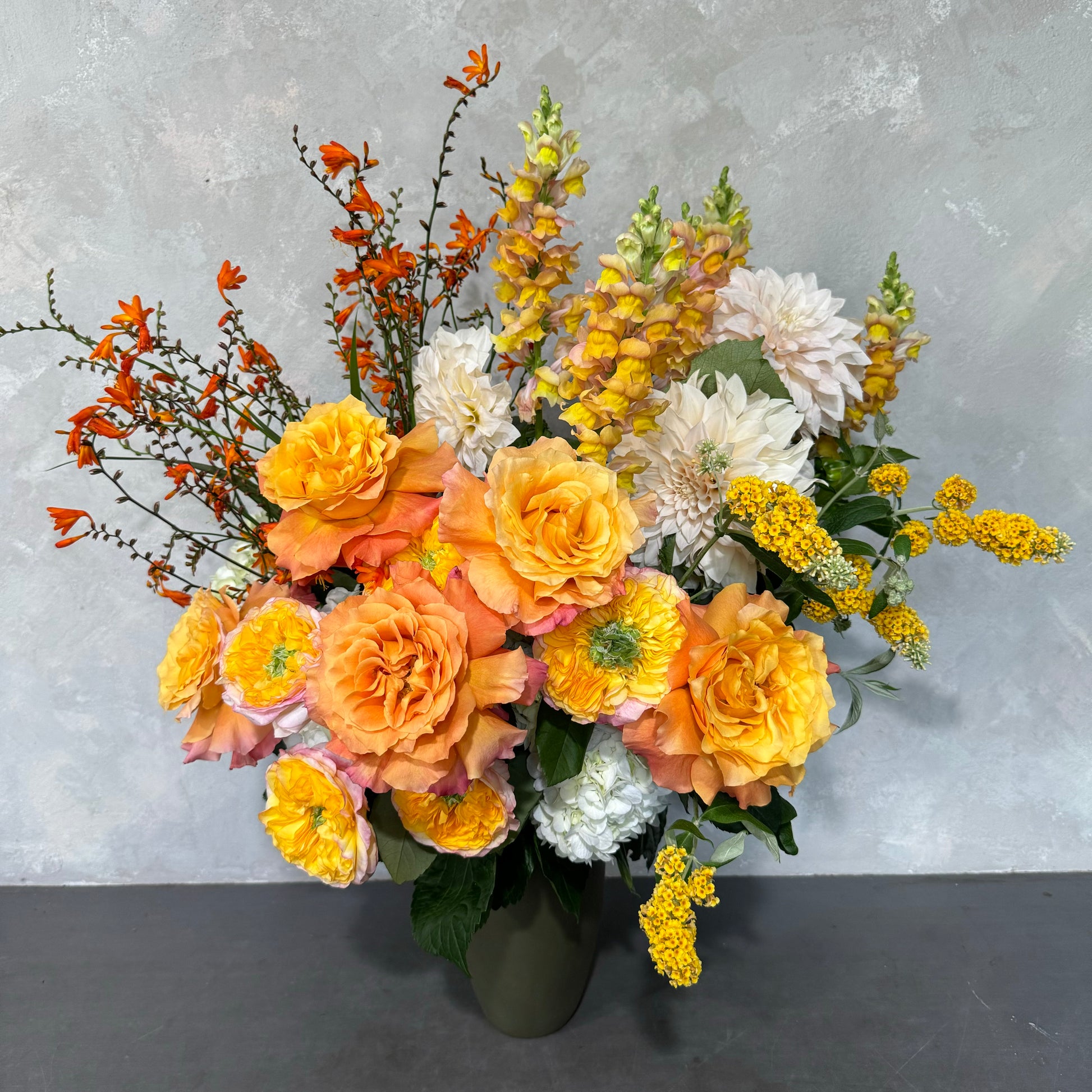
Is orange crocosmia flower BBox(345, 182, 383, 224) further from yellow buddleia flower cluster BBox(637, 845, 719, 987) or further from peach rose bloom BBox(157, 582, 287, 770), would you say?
yellow buddleia flower cluster BBox(637, 845, 719, 987)

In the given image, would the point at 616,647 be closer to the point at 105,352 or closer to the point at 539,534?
the point at 539,534

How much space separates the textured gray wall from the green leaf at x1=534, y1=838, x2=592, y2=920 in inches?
19.4

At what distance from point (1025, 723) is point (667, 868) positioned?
0.77 meters

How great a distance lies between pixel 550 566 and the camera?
58cm

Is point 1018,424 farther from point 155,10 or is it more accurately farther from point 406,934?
point 155,10

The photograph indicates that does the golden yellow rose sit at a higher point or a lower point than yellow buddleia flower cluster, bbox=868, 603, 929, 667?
lower

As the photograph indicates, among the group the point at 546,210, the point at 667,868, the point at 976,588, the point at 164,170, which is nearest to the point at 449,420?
the point at 546,210

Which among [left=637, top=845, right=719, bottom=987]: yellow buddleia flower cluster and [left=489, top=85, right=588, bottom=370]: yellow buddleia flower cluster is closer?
[left=637, top=845, right=719, bottom=987]: yellow buddleia flower cluster

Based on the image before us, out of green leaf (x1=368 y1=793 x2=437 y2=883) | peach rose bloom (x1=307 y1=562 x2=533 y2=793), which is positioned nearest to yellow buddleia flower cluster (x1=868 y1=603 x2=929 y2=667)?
peach rose bloom (x1=307 y1=562 x2=533 y2=793)

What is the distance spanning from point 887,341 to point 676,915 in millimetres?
581

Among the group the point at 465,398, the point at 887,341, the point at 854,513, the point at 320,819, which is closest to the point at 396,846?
the point at 320,819

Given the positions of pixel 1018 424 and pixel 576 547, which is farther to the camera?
pixel 1018 424

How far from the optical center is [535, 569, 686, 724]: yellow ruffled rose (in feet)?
2.03

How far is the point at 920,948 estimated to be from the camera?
3.31ft
